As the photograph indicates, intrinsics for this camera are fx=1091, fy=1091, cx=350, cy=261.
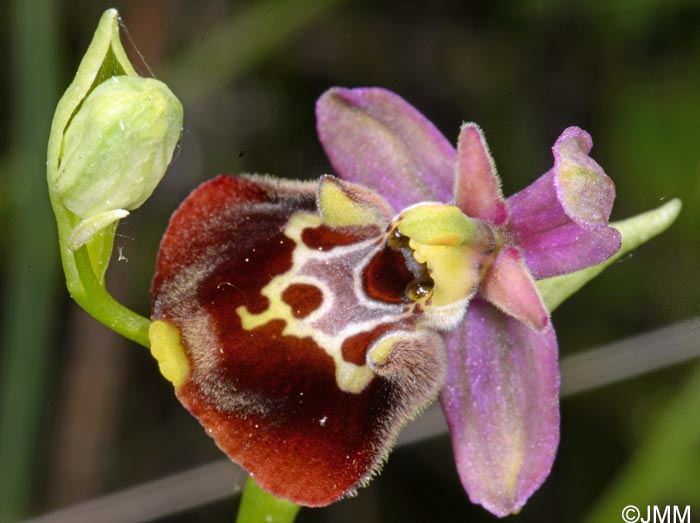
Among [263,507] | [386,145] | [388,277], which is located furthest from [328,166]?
[263,507]

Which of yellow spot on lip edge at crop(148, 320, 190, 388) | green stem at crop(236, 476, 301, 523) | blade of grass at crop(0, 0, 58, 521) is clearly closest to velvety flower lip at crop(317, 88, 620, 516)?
green stem at crop(236, 476, 301, 523)

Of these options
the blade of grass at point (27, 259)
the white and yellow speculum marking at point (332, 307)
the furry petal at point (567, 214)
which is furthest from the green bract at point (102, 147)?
the blade of grass at point (27, 259)

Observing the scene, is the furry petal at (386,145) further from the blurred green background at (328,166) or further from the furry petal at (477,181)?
the blurred green background at (328,166)

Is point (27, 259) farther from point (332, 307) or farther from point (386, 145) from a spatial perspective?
point (332, 307)

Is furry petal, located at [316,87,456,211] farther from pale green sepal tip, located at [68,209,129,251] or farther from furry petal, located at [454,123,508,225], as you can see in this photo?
pale green sepal tip, located at [68,209,129,251]

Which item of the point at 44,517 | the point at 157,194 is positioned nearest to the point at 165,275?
the point at 44,517

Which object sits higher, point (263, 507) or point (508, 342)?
point (508, 342)
